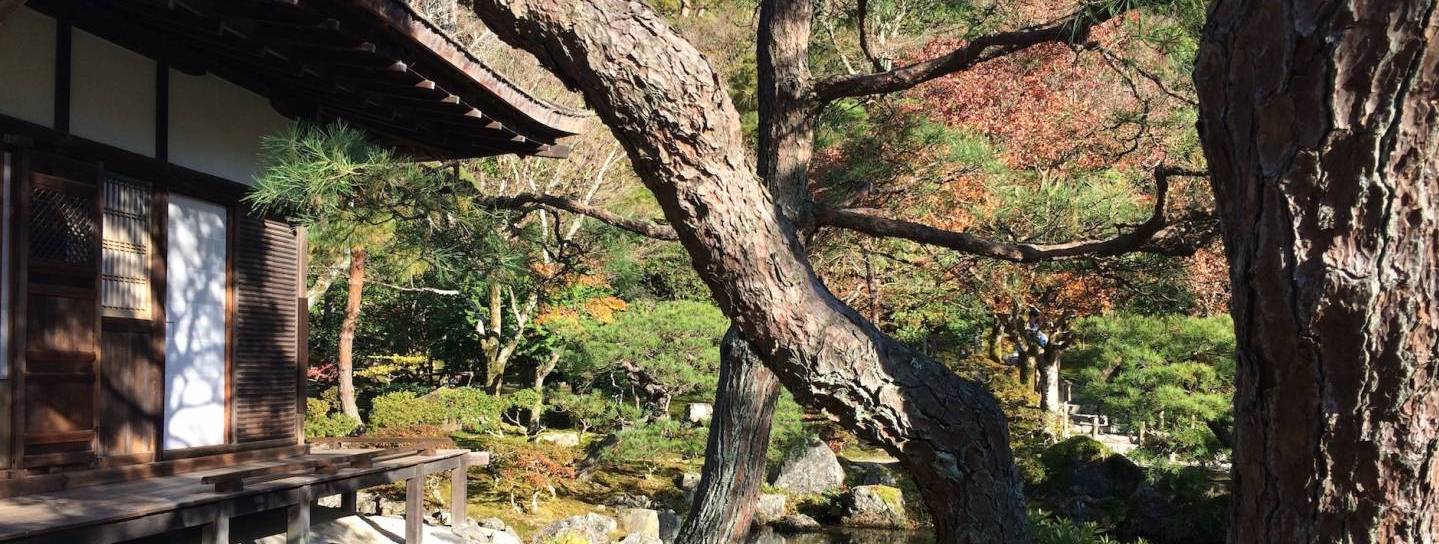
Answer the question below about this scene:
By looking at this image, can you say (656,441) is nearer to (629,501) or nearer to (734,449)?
(629,501)

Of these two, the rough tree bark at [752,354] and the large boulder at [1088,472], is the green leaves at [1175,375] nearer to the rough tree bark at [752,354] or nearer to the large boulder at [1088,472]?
the large boulder at [1088,472]

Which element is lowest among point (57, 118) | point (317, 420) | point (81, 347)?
point (317, 420)

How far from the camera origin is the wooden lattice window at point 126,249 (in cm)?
494

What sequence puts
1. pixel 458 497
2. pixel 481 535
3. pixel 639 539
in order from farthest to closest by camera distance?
pixel 639 539 → pixel 481 535 → pixel 458 497

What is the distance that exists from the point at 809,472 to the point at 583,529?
4083mm

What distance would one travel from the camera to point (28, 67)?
4453 millimetres

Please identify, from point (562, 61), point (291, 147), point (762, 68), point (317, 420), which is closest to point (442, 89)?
point (291, 147)

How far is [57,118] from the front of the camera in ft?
15.1

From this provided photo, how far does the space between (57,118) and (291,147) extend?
1170 millimetres

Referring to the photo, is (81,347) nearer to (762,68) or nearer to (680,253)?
(762,68)

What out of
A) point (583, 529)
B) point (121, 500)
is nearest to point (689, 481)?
point (583, 529)

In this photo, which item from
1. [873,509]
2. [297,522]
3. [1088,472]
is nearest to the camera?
[297,522]

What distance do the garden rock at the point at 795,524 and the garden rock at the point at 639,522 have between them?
6.38 ft

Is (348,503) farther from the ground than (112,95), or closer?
closer
